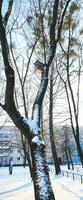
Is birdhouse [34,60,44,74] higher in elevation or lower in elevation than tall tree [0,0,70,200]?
higher

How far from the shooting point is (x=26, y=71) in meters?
22.6

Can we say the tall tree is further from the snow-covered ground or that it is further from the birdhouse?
the snow-covered ground

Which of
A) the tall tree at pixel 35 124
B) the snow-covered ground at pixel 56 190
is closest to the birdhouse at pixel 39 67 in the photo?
the tall tree at pixel 35 124

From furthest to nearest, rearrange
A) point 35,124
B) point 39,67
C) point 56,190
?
1. point 56,190
2. point 39,67
3. point 35,124

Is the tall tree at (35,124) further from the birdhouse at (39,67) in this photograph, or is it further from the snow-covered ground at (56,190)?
the snow-covered ground at (56,190)

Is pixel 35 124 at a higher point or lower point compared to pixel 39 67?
lower

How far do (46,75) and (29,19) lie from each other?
14.5 ft

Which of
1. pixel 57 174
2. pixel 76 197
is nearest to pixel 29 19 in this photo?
pixel 76 197

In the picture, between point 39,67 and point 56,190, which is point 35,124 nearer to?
point 39,67

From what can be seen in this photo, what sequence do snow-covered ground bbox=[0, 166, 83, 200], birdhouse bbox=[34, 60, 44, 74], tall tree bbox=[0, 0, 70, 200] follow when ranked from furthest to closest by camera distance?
snow-covered ground bbox=[0, 166, 83, 200], birdhouse bbox=[34, 60, 44, 74], tall tree bbox=[0, 0, 70, 200]

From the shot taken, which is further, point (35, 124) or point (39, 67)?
point (39, 67)

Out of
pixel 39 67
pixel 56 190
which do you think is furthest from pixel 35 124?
pixel 56 190

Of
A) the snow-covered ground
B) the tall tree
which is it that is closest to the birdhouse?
the tall tree

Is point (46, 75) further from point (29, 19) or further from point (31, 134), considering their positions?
point (29, 19)
